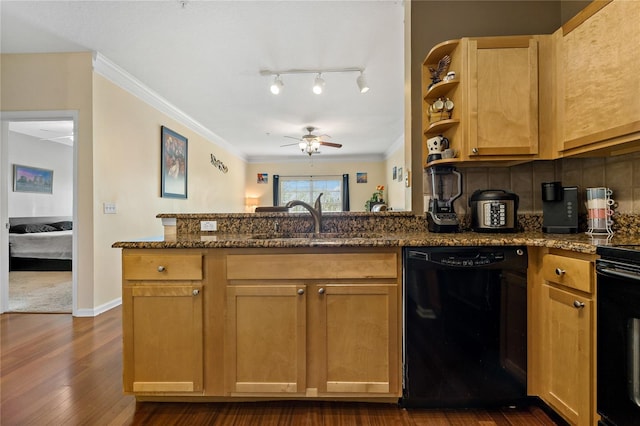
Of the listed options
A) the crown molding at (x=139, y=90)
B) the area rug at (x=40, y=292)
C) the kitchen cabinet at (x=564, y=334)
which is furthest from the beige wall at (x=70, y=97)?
the kitchen cabinet at (x=564, y=334)

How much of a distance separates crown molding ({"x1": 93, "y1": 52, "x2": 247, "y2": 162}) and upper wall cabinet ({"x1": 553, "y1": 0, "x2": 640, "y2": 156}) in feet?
12.4

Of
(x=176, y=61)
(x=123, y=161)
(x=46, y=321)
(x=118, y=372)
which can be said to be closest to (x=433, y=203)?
(x=118, y=372)

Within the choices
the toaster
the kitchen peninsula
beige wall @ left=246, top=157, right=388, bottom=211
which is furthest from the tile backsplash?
beige wall @ left=246, top=157, right=388, bottom=211

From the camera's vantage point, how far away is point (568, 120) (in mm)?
1666

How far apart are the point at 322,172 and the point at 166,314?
7.26 meters

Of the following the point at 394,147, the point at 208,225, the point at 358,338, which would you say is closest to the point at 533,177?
the point at 358,338

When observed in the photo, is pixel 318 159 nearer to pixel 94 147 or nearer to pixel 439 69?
pixel 94 147

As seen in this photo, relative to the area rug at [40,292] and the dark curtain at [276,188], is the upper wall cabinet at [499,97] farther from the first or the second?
the dark curtain at [276,188]

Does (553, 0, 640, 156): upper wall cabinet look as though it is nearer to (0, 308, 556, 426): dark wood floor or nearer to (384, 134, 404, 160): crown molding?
(0, 308, 556, 426): dark wood floor

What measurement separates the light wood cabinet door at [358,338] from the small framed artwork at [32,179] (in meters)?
6.86

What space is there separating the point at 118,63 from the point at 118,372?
9.59 ft

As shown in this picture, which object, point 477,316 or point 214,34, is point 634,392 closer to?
point 477,316

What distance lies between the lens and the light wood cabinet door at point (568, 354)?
4.20 feet

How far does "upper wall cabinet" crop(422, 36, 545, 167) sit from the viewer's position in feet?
5.78
